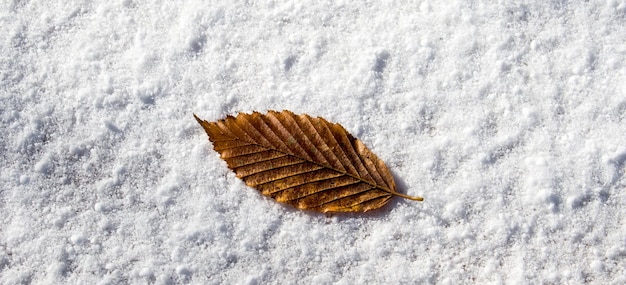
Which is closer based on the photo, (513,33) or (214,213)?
(214,213)

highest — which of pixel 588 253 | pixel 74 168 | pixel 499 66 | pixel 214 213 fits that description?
pixel 499 66

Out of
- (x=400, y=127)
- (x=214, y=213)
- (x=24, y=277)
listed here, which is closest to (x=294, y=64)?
(x=400, y=127)

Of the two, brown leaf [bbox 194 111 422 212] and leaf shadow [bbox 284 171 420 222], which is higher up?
brown leaf [bbox 194 111 422 212]

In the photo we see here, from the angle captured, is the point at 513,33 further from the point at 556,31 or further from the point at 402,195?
the point at 402,195

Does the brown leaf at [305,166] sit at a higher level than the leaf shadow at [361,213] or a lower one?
higher
